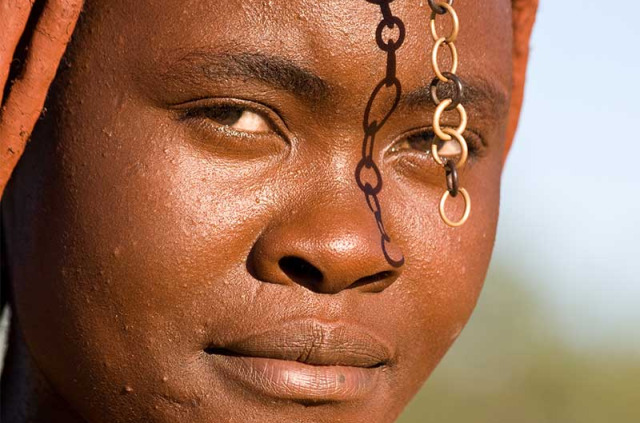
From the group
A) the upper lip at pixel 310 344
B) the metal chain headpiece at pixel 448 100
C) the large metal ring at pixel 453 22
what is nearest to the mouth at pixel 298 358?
the upper lip at pixel 310 344

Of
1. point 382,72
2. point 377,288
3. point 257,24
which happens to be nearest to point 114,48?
point 257,24

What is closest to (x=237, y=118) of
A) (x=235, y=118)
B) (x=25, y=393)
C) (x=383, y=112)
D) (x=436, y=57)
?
(x=235, y=118)

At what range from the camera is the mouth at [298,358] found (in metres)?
2.08

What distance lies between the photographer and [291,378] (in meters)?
2.10

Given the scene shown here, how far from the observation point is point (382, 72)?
2148 millimetres

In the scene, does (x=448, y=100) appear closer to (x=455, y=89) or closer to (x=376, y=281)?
(x=455, y=89)

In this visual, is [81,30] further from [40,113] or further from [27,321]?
[27,321]

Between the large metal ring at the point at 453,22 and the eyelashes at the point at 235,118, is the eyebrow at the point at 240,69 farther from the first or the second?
the large metal ring at the point at 453,22

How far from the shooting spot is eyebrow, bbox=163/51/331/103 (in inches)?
82.0

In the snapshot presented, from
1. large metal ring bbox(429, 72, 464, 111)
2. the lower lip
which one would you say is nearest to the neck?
the lower lip

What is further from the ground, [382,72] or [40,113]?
[382,72]

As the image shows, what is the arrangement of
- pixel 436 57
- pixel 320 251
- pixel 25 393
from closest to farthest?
1. pixel 320 251
2. pixel 436 57
3. pixel 25 393

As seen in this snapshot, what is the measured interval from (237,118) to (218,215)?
7.4 inches

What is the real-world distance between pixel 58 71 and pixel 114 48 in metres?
0.13
